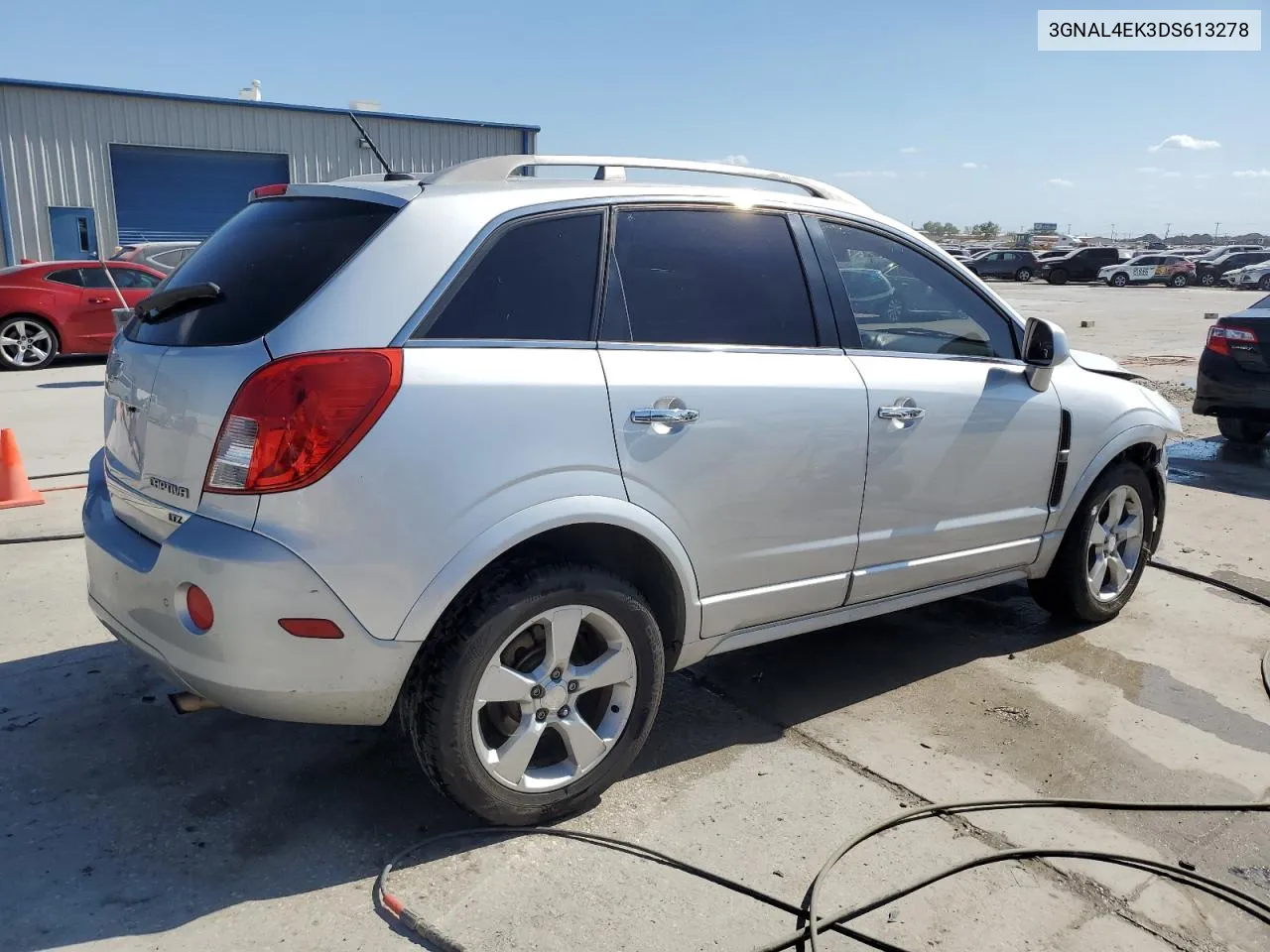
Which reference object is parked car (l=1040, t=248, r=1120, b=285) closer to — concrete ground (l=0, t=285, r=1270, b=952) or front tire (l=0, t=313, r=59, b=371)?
front tire (l=0, t=313, r=59, b=371)

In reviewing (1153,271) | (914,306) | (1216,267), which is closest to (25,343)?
(914,306)

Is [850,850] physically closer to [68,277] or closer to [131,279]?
[68,277]

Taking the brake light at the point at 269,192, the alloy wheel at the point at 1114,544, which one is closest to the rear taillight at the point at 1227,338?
the alloy wheel at the point at 1114,544

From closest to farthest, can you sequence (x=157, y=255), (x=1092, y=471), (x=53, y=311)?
(x=1092, y=471)
(x=53, y=311)
(x=157, y=255)

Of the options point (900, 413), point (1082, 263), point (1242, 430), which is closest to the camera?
point (900, 413)

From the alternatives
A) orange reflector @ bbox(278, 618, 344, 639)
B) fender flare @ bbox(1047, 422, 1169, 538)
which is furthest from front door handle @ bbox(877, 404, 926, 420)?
orange reflector @ bbox(278, 618, 344, 639)

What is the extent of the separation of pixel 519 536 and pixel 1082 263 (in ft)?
159

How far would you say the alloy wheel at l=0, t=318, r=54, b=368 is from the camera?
13.1 m

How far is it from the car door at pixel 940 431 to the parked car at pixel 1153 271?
44.7 metres

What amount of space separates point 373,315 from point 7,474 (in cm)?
469

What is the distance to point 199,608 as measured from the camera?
8.94 ft

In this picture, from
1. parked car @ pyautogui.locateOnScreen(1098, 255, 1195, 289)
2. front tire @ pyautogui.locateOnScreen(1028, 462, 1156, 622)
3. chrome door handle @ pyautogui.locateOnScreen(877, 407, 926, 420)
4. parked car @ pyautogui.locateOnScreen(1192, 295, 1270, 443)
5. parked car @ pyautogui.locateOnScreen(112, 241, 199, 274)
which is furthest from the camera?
parked car @ pyautogui.locateOnScreen(1098, 255, 1195, 289)

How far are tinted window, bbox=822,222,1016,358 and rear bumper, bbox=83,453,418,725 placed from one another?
6.95ft

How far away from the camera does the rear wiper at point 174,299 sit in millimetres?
3035
